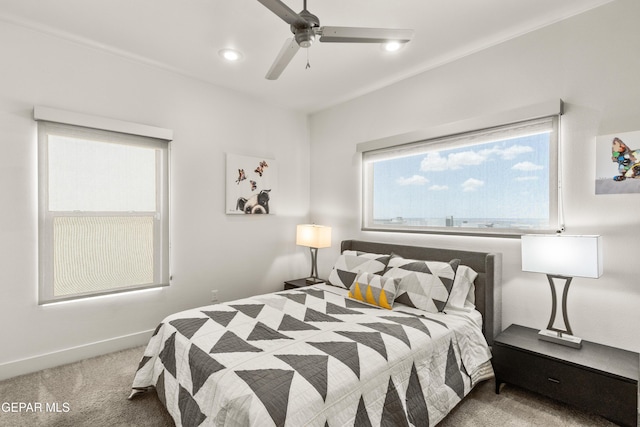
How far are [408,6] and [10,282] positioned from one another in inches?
143

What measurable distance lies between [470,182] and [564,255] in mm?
1037

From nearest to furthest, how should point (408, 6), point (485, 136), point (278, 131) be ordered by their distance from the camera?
point (408, 6) < point (485, 136) < point (278, 131)

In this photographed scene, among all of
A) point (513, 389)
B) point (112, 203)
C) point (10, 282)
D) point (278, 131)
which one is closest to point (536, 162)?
point (513, 389)

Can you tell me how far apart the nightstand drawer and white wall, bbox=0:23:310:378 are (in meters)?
2.70

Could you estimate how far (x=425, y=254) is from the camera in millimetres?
2896

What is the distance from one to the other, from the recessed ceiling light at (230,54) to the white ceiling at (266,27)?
0.06 metres

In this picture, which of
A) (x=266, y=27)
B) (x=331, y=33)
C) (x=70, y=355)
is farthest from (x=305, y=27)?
(x=70, y=355)

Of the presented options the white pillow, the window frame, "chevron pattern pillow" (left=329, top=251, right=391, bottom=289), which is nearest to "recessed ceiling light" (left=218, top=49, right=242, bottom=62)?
the window frame

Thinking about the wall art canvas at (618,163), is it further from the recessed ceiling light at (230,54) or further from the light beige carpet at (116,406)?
the recessed ceiling light at (230,54)

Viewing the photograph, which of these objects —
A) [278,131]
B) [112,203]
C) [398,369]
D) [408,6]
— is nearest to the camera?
[398,369]

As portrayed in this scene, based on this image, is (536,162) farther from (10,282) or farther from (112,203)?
(10,282)

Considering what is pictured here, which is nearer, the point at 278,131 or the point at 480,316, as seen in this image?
the point at 480,316

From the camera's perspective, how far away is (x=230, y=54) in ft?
9.07

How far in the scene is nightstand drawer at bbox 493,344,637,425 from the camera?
1.67 metres
